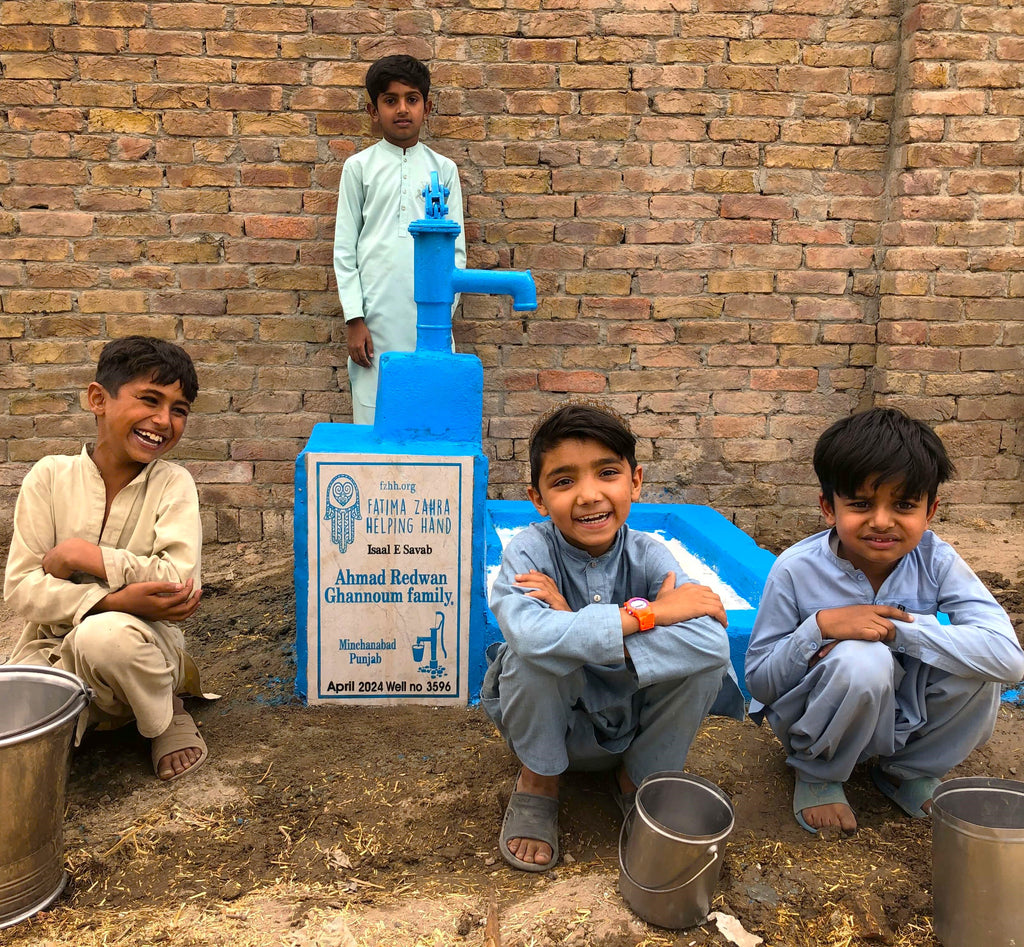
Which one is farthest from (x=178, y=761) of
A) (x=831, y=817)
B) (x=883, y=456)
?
(x=883, y=456)

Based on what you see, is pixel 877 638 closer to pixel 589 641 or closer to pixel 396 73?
pixel 589 641

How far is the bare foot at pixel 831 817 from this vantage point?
209cm

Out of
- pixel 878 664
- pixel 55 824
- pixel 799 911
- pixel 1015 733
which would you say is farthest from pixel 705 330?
pixel 55 824

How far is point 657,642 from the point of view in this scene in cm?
185

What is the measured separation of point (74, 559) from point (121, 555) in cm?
11

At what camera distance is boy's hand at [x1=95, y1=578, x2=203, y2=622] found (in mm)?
2215

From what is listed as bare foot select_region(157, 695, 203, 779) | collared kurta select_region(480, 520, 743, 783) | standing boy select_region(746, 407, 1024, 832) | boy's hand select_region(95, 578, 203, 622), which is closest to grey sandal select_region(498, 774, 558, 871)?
collared kurta select_region(480, 520, 743, 783)

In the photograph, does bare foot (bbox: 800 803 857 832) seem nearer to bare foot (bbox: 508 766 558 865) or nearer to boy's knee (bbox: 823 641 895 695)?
boy's knee (bbox: 823 641 895 695)

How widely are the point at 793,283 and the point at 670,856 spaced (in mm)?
3310

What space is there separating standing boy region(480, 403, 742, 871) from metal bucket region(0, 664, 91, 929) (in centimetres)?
91

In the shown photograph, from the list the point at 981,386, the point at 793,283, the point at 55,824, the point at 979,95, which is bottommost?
the point at 55,824

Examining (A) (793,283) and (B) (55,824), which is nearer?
(B) (55,824)

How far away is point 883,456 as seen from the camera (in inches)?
76.5

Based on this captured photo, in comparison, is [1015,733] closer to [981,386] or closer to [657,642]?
[657,642]
